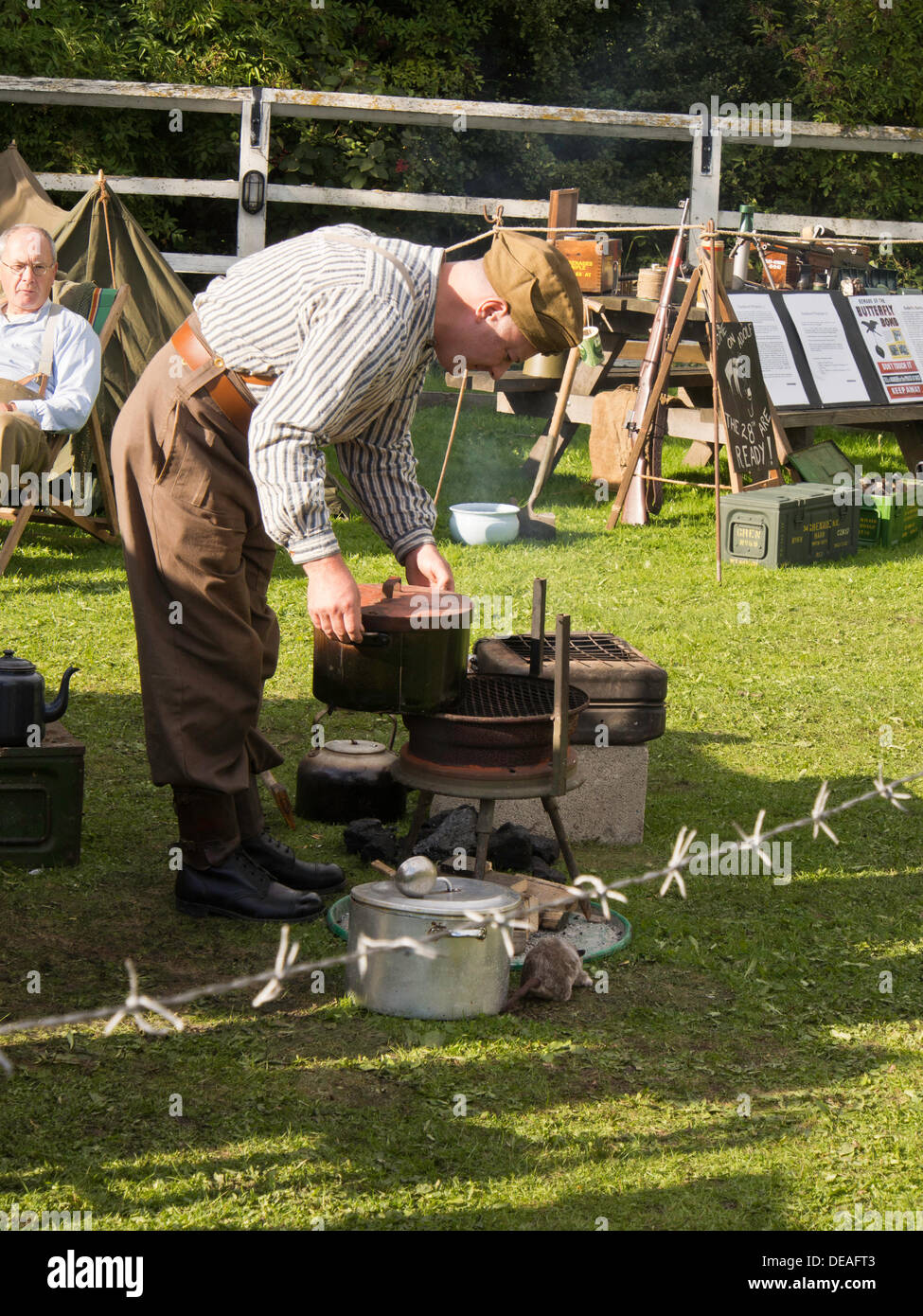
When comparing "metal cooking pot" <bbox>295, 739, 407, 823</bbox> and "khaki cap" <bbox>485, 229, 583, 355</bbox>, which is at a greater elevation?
"khaki cap" <bbox>485, 229, 583, 355</bbox>

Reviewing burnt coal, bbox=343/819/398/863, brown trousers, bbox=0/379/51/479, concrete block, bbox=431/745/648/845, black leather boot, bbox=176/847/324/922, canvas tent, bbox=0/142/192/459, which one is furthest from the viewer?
canvas tent, bbox=0/142/192/459

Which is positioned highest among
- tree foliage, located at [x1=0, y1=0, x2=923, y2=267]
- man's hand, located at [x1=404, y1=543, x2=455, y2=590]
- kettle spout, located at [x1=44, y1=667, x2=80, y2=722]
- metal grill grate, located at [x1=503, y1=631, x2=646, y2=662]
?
tree foliage, located at [x1=0, y1=0, x2=923, y2=267]

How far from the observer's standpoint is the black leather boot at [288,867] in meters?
4.30

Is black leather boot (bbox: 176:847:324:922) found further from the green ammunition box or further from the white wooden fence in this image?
the white wooden fence

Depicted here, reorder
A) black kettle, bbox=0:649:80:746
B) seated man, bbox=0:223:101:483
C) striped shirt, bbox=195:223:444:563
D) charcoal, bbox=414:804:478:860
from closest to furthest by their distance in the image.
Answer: striped shirt, bbox=195:223:444:563 → black kettle, bbox=0:649:80:746 → charcoal, bbox=414:804:478:860 → seated man, bbox=0:223:101:483

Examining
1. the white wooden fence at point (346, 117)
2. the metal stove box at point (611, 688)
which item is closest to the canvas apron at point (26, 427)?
the metal stove box at point (611, 688)

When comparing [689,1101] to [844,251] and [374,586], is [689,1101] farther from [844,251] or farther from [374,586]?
[844,251]

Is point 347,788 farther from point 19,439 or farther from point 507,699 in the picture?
point 19,439

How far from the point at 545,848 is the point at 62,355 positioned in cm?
437

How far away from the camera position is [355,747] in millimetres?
5043

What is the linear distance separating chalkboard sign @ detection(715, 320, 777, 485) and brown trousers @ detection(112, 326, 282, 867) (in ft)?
17.8

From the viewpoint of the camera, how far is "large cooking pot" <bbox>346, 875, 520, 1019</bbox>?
→ 344cm

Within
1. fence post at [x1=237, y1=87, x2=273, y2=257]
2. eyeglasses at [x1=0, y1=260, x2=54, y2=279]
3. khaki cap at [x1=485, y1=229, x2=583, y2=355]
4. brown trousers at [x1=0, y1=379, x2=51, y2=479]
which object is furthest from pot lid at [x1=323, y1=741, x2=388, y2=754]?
fence post at [x1=237, y1=87, x2=273, y2=257]
